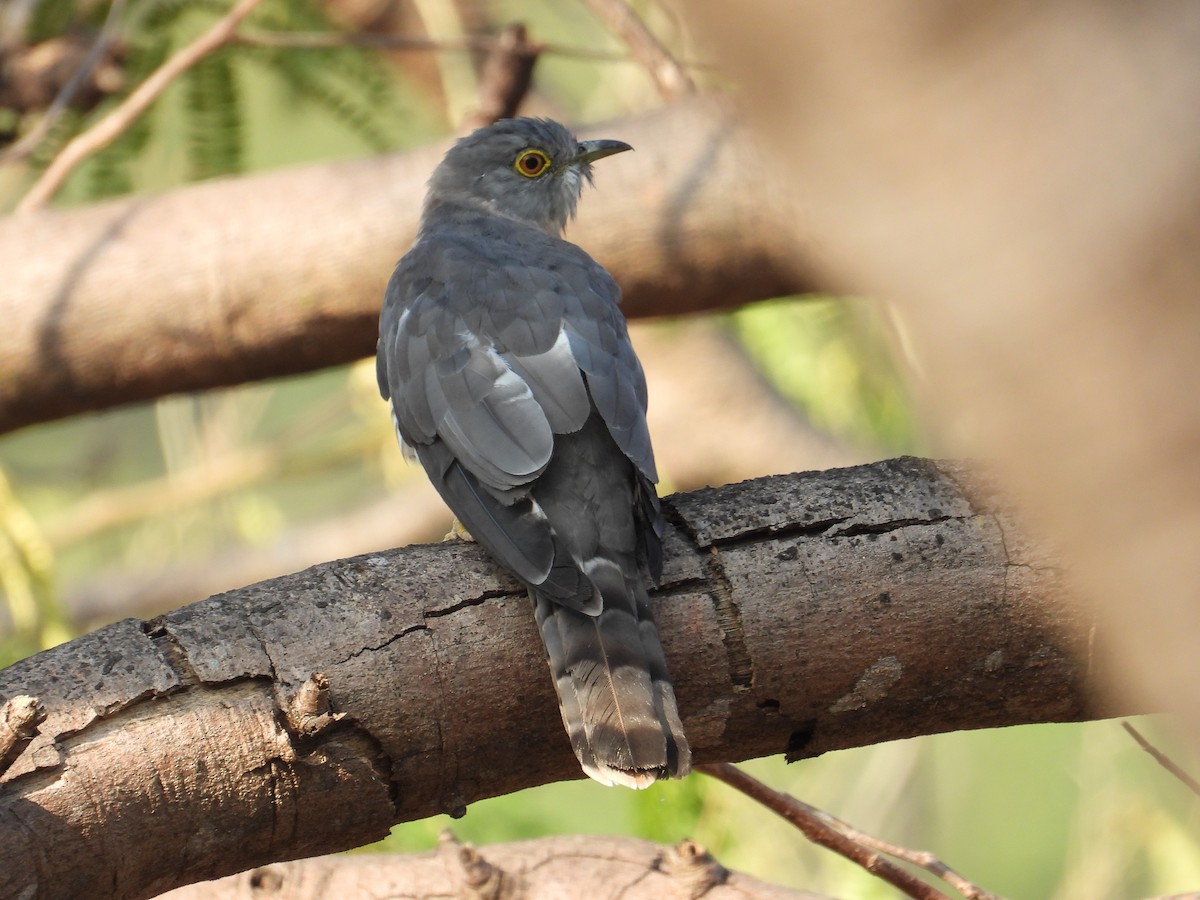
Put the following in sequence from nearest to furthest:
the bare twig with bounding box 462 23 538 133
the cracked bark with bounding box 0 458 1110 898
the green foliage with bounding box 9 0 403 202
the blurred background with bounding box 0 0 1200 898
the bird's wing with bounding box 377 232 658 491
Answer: the cracked bark with bounding box 0 458 1110 898, the bird's wing with bounding box 377 232 658 491, the bare twig with bounding box 462 23 538 133, the blurred background with bounding box 0 0 1200 898, the green foliage with bounding box 9 0 403 202

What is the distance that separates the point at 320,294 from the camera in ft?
16.6

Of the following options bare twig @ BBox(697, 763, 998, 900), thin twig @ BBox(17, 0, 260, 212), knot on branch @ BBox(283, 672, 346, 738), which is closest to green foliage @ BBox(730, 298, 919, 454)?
thin twig @ BBox(17, 0, 260, 212)

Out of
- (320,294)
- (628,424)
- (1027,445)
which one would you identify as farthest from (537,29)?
(1027,445)

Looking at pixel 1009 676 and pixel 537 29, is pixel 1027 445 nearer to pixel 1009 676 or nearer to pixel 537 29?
pixel 1009 676

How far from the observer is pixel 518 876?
3.12 metres

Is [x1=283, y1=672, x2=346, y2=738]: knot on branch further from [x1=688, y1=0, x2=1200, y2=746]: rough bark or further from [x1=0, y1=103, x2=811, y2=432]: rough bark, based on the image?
[x1=0, y1=103, x2=811, y2=432]: rough bark

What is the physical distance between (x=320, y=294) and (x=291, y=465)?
295 cm

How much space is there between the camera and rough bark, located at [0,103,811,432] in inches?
197

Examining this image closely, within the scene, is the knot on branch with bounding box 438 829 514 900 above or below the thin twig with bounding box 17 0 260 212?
below

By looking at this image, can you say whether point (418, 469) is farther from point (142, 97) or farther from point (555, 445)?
point (555, 445)

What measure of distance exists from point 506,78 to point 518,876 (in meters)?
3.43

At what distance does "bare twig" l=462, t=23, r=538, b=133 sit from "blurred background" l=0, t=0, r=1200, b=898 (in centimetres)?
15

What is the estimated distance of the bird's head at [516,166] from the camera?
15.7 feet

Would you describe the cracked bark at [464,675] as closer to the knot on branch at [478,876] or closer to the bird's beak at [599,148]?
the knot on branch at [478,876]
